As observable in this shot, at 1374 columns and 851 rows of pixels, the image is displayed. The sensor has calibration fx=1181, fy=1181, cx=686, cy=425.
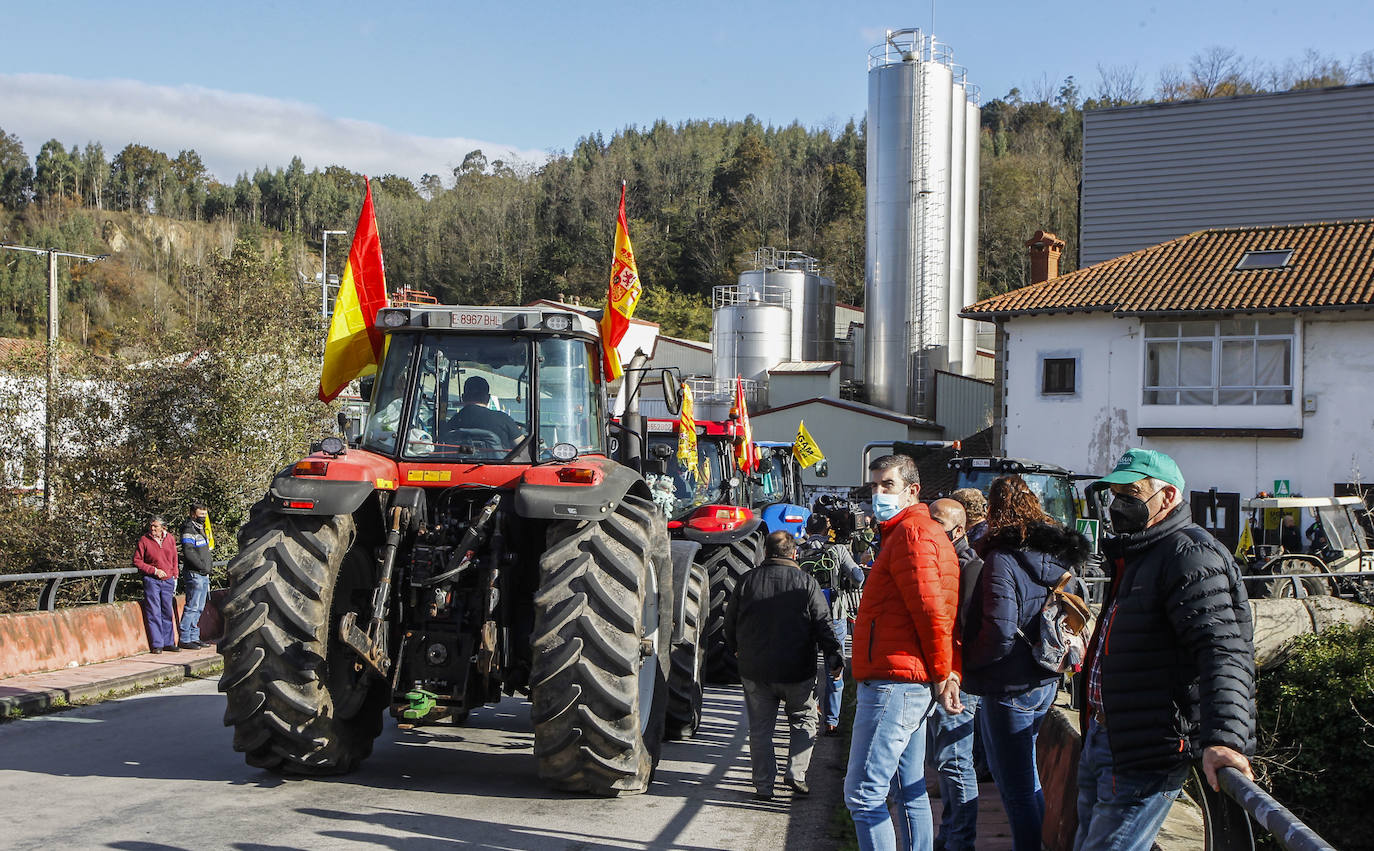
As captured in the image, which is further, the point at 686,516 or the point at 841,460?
the point at 841,460

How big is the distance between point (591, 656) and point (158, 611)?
8624 mm

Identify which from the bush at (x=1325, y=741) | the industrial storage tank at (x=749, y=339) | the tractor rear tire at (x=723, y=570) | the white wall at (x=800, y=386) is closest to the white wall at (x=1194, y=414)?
the bush at (x=1325, y=741)

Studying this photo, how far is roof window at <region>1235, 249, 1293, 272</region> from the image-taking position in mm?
25672

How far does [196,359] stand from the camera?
717 inches

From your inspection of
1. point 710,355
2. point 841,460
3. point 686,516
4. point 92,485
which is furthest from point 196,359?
point 710,355

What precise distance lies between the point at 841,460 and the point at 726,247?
30.1 meters

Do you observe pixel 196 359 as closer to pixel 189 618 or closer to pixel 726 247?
pixel 189 618

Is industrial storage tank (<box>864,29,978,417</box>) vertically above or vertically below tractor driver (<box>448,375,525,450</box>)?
above

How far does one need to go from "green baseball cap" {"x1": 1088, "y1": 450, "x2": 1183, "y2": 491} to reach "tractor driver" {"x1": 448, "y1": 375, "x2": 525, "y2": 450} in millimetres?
4387

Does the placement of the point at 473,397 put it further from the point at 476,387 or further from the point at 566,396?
the point at 566,396

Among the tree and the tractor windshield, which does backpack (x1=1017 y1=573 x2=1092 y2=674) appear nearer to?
the tractor windshield

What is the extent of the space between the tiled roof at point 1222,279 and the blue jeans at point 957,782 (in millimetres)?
21312

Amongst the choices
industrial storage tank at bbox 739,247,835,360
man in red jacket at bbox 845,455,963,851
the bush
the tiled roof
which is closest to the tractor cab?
man in red jacket at bbox 845,455,963,851

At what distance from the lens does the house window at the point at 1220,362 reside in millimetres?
24844
